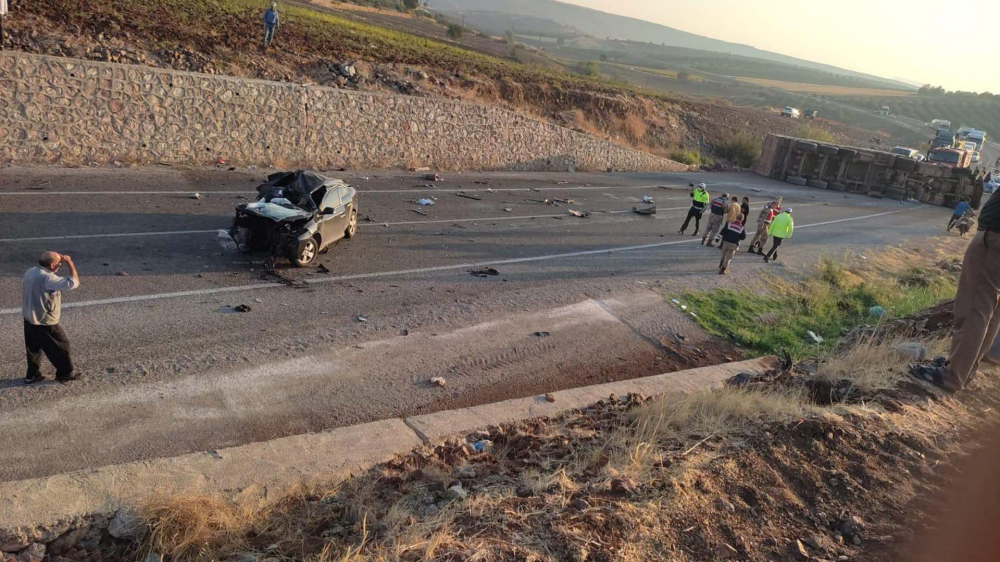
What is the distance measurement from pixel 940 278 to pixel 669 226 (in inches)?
314

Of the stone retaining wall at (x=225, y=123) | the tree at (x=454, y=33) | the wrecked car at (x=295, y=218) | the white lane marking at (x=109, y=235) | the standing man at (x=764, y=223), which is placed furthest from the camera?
the tree at (x=454, y=33)

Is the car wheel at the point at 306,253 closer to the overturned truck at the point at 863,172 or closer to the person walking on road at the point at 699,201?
the person walking on road at the point at 699,201

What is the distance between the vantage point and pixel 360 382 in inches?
341

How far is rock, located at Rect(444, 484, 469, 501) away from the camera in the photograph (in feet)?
18.0

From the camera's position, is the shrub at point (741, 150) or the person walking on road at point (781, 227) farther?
the shrub at point (741, 150)

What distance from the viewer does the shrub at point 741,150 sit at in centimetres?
4612

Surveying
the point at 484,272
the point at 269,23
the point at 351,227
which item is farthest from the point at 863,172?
the point at 351,227

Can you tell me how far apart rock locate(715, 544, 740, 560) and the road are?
4.29 m

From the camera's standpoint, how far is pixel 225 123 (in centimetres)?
2075

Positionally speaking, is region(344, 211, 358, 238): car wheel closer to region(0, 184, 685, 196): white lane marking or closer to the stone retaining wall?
region(0, 184, 685, 196): white lane marking

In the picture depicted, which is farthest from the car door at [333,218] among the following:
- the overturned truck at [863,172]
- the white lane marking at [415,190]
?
the overturned truck at [863,172]

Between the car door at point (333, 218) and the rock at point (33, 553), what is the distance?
8.69m

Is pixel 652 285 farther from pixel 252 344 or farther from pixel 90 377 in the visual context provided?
pixel 90 377

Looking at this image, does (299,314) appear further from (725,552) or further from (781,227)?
(781,227)
